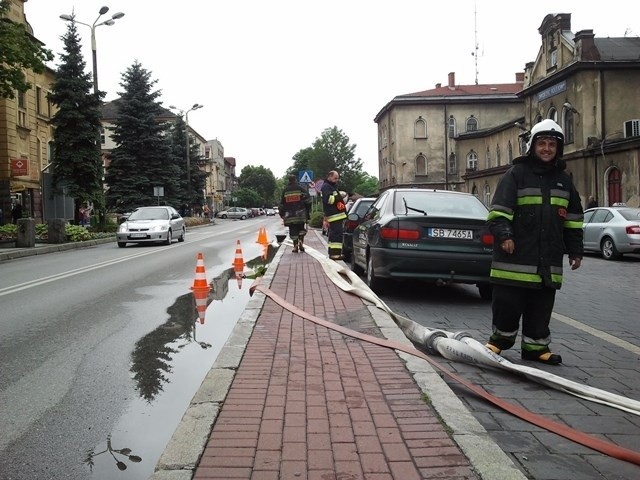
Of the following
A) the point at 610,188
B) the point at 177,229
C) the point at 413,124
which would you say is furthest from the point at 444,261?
the point at 413,124

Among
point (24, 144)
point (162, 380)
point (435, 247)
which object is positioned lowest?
point (162, 380)

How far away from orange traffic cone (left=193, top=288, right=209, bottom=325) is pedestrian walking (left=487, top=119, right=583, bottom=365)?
12.0ft

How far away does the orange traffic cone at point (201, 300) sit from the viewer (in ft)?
24.9

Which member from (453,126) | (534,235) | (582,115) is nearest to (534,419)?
(534,235)

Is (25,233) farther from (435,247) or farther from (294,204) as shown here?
(435,247)

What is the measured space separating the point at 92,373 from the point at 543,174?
13.1 feet

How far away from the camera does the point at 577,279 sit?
11430 mm

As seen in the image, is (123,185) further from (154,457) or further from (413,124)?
(154,457)

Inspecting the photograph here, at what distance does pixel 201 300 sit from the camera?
8719mm

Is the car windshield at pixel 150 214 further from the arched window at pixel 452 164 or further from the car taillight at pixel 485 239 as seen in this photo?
the arched window at pixel 452 164

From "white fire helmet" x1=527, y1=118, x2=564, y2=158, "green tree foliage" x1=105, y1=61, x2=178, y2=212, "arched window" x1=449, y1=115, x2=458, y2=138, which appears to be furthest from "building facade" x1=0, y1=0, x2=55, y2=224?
"arched window" x1=449, y1=115, x2=458, y2=138

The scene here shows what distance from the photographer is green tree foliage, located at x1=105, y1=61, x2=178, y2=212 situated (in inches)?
1666

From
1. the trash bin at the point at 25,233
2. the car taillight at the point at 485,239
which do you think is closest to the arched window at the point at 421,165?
the trash bin at the point at 25,233

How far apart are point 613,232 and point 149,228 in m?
15.3
